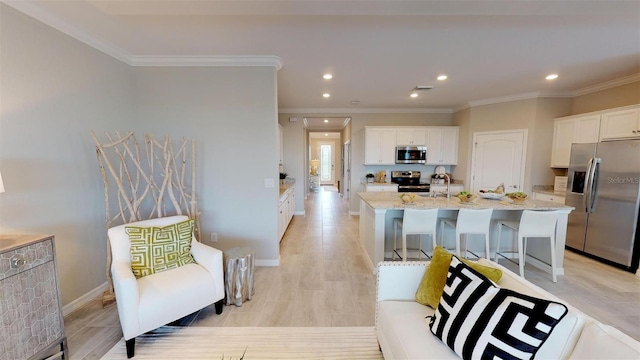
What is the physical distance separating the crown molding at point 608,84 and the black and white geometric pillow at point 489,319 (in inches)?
180

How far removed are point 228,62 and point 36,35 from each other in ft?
5.15

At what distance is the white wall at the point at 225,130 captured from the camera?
3.05 meters

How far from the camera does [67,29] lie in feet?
7.39

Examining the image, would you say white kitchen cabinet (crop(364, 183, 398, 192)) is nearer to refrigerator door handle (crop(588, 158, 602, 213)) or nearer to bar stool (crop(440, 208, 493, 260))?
bar stool (crop(440, 208, 493, 260))

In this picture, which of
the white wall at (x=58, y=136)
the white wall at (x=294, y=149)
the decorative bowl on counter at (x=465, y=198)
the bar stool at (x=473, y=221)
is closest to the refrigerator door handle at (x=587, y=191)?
the decorative bowl on counter at (x=465, y=198)

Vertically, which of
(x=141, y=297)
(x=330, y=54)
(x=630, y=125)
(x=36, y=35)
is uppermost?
(x=330, y=54)

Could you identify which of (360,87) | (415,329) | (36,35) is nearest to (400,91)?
(360,87)

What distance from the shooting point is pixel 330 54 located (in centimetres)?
283

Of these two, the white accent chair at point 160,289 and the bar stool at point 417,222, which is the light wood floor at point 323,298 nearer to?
the white accent chair at point 160,289

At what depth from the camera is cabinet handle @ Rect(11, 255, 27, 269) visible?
150 centimetres

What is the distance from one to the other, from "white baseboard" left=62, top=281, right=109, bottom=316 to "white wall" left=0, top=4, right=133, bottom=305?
0.05m

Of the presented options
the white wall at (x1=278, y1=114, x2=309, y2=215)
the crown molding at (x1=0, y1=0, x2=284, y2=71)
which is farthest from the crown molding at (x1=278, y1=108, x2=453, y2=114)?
the crown molding at (x1=0, y1=0, x2=284, y2=71)

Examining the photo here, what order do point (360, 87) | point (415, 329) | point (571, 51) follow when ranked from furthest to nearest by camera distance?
point (360, 87) < point (571, 51) < point (415, 329)

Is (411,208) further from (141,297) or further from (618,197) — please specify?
(618,197)
